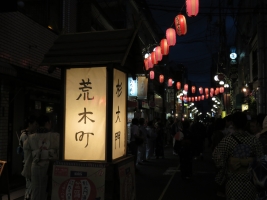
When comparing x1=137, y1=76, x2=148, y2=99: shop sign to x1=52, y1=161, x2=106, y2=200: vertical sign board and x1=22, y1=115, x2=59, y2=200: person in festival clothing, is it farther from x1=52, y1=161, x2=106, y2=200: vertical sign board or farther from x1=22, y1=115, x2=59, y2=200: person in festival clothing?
x1=52, y1=161, x2=106, y2=200: vertical sign board

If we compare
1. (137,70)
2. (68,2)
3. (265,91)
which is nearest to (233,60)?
(265,91)

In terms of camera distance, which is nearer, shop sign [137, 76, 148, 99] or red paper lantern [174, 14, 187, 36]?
red paper lantern [174, 14, 187, 36]

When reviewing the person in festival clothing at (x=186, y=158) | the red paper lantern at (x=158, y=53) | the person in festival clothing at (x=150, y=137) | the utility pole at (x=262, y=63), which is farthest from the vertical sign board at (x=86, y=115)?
the person in festival clothing at (x=150, y=137)

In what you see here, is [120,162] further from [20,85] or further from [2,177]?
[20,85]

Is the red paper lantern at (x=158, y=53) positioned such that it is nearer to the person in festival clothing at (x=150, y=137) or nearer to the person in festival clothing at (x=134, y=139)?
the person in festival clothing at (x=150, y=137)

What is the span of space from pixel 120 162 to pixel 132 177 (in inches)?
25.3

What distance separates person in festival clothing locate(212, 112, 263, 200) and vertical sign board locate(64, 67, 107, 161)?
6.92 feet

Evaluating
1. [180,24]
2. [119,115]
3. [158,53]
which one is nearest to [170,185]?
[119,115]

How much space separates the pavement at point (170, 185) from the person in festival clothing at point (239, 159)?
4.47 m

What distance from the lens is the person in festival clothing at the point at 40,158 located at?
22.3 feet

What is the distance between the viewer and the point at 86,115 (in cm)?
630

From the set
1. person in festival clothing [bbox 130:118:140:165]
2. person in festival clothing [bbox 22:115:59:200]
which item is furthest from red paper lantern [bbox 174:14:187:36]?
person in festival clothing [bbox 22:115:59:200]

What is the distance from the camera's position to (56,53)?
6363mm

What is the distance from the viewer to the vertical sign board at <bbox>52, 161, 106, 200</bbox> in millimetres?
5730
